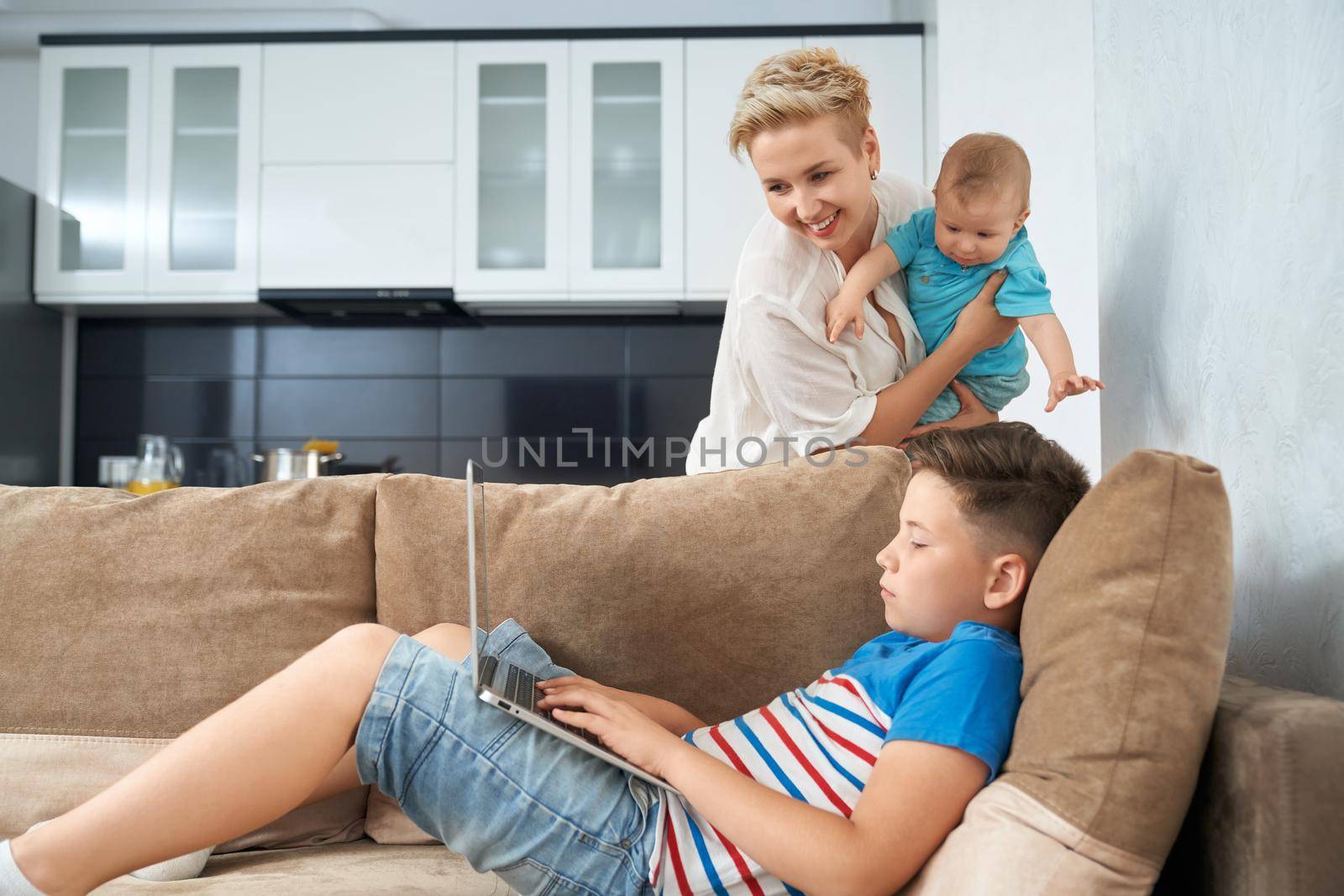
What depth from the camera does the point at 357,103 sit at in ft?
10.4

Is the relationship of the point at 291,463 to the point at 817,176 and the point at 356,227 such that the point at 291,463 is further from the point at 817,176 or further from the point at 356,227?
the point at 817,176

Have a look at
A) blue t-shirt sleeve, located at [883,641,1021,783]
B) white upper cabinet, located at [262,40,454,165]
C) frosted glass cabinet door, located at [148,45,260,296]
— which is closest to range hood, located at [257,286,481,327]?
frosted glass cabinet door, located at [148,45,260,296]

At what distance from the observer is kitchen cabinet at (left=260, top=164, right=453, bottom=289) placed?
313 centimetres

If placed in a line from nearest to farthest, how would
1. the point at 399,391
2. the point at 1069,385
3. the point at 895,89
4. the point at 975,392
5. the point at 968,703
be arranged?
the point at 968,703
the point at 1069,385
the point at 975,392
the point at 895,89
the point at 399,391

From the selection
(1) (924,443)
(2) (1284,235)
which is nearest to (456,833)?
(1) (924,443)

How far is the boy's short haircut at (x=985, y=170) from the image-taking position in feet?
4.37

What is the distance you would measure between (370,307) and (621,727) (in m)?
2.53

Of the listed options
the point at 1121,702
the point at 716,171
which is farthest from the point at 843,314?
the point at 716,171

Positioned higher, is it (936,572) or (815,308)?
(815,308)

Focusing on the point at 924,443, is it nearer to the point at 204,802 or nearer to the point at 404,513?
the point at 404,513

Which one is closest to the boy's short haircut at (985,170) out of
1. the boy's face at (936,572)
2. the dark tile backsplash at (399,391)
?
the boy's face at (936,572)

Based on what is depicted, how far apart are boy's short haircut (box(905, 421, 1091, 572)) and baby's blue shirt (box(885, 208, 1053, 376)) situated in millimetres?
364

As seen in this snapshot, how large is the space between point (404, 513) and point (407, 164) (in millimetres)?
2085

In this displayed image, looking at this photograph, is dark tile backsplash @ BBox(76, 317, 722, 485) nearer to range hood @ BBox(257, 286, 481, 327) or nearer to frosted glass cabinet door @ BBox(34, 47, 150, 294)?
range hood @ BBox(257, 286, 481, 327)
